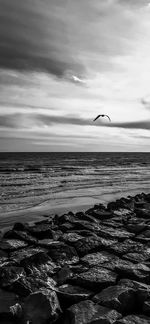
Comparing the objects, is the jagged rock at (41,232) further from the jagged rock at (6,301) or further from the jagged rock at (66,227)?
the jagged rock at (6,301)

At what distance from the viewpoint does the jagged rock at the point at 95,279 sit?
487cm

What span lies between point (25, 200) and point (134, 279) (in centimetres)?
1018

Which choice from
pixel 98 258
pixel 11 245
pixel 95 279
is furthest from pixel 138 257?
→ pixel 11 245

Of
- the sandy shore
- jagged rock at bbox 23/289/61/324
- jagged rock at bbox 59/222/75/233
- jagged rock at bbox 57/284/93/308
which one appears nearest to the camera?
jagged rock at bbox 23/289/61/324

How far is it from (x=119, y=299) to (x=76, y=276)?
105 centimetres

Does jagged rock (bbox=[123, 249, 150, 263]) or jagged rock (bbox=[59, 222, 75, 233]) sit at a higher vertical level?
jagged rock (bbox=[123, 249, 150, 263])

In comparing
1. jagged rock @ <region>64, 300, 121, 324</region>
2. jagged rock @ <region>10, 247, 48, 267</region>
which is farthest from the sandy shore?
jagged rock @ <region>64, 300, 121, 324</region>

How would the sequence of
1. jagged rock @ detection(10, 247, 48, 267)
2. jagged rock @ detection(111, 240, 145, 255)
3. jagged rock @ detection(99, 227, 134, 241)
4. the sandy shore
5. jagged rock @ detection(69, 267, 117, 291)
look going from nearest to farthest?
jagged rock @ detection(69, 267, 117, 291)
jagged rock @ detection(10, 247, 48, 267)
jagged rock @ detection(111, 240, 145, 255)
jagged rock @ detection(99, 227, 134, 241)
the sandy shore

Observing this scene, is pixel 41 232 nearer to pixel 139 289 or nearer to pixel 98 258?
pixel 98 258

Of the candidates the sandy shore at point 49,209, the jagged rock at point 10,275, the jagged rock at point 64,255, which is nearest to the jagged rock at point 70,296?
the jagged rock at point 10,275

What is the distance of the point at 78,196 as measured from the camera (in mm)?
16500

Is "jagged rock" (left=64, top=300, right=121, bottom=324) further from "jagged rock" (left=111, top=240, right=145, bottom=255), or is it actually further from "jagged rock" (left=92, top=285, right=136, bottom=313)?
"jagged rock" (left=111, top=240, right=145, bottom=255)

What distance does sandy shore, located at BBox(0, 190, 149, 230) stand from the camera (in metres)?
10.5

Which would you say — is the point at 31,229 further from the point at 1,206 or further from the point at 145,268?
the point at 1,206
